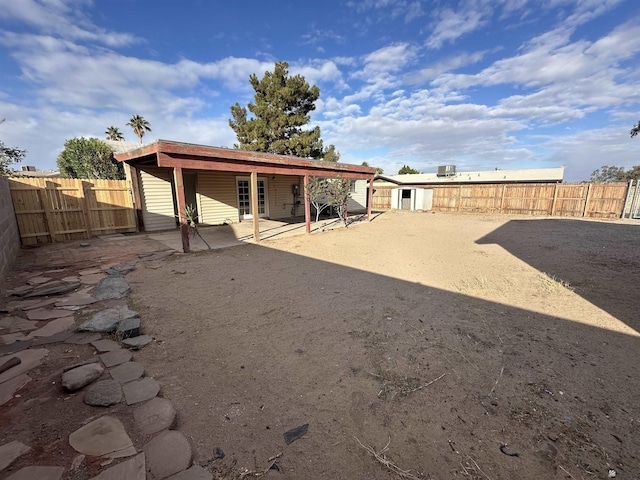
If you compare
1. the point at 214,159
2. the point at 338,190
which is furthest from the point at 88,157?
the point at 338,190

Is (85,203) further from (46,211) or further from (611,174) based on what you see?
(611,174)

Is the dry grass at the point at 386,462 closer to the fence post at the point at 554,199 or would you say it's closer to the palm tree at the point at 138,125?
the fence post at the point at 554,199

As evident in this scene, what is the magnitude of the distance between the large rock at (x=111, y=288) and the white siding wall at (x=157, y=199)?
5.24 m

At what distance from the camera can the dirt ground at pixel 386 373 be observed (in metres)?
1.68

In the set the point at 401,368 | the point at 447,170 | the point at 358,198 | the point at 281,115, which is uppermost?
the point at 281,115

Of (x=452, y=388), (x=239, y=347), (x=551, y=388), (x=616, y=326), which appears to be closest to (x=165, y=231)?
(x=239, y=347)

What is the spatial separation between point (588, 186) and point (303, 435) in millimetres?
19534

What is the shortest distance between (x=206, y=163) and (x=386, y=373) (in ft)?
20.6

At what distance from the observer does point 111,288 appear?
13.9ft

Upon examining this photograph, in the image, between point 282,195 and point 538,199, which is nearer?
point 282,195

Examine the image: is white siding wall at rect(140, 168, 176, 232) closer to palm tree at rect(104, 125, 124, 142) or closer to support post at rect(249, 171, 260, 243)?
support post at rect(249, 171, 260, 243)

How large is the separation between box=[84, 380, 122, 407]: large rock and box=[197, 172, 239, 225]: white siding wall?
29.6 feet

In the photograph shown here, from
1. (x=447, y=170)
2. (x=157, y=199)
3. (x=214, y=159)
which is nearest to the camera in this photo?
(x=214, y=159)

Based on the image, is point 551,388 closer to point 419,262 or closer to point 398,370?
point 398,370
